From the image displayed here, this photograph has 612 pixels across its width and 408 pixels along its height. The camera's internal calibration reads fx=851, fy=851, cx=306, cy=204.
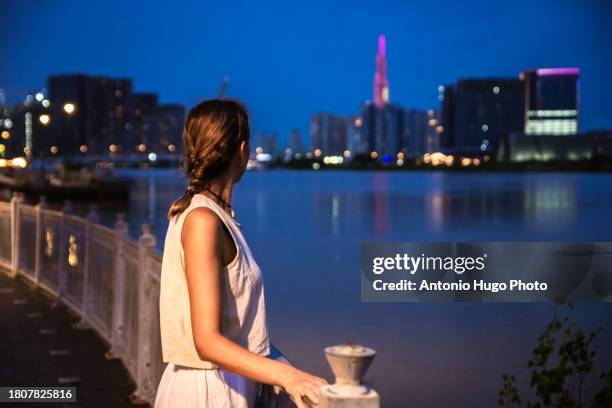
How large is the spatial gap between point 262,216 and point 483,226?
16.5 m

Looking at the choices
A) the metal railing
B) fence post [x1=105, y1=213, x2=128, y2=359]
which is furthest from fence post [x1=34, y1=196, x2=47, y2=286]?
fence post [x1=105, y1=213, x2=128, y2=359]

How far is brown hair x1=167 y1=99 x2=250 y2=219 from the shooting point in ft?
8.98

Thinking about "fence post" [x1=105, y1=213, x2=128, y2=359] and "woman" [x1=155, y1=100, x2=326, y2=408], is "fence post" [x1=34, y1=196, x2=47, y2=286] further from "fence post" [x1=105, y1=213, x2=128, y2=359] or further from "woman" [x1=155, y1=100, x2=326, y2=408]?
"woman" [x1=155, y1=100, x2=326, y2=408]

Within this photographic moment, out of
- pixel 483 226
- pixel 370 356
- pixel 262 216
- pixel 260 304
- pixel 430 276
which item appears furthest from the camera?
pixel 262 216

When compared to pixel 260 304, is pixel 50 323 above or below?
below

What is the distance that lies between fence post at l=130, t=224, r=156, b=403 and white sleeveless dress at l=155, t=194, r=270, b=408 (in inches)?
167

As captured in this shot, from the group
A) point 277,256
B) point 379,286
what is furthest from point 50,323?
point 277,256

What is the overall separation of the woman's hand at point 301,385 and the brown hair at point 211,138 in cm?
64

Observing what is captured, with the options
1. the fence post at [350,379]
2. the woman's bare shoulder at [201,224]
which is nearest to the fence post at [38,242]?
the woman's bare shoulder at [201,224]

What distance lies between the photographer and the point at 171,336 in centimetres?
278

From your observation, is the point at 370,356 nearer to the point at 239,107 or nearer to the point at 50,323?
the point at 239,107

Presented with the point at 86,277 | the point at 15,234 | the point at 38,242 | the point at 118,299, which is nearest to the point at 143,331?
the point at 118,299

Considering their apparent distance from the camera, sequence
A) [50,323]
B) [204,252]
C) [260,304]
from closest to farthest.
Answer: [204,252], [260,304], [50,323]

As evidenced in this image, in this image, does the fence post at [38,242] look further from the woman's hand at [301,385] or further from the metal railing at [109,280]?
the woman's hand at [301,385]
